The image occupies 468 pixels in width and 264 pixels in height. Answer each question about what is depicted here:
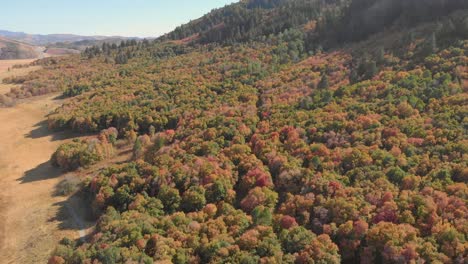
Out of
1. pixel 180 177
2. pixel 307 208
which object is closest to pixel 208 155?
pixel 180 177

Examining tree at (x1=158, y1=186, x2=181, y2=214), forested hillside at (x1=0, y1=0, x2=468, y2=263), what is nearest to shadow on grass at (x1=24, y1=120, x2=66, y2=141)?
forested hillside at (x1=0, y1=0, x2=468, y2=263)

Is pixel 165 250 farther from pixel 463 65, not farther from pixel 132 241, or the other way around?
pixel 463 65

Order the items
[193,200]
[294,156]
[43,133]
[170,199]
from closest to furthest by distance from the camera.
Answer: [193,200] < [170,199] < [294,156] < [43,133]

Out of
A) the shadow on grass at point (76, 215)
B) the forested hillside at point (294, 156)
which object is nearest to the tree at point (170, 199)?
the forested hillside at point (294, 156)

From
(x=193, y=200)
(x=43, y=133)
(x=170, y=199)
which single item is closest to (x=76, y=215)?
(x=170, y=199)

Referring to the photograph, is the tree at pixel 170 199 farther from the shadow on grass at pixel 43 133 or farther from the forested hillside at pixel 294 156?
the shadow on grass at pixel 43 133

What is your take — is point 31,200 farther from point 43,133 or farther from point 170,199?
point 43,133

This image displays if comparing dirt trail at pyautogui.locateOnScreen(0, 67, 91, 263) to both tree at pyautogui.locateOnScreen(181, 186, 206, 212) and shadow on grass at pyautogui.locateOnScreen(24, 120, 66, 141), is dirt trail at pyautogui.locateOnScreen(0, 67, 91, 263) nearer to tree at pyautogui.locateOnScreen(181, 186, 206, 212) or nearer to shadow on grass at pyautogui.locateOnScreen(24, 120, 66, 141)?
shadow on grass at pyautogui.locateOnScreen(24, 120, 66, 141)
